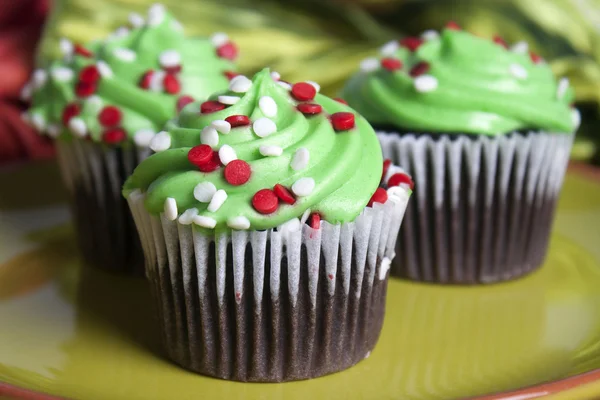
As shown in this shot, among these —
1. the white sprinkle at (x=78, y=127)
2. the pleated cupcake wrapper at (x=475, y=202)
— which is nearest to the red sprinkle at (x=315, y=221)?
the pleated cupcake wrapper at (x=475, y=202)

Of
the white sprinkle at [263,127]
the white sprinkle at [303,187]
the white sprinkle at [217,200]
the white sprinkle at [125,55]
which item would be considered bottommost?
the white sprinkle at [125,55]

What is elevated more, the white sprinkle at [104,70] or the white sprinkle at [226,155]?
the white sprinkle at [226,155]

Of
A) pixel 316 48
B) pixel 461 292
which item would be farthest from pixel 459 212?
pixel 316 48

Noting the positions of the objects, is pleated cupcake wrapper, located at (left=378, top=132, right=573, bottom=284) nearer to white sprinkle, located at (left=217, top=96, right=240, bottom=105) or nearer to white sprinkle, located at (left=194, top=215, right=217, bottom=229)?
white sprinkle, located at (left=217, top=96, right=240, bottom=105)

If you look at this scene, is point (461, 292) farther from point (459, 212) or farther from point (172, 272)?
point (172, 272)

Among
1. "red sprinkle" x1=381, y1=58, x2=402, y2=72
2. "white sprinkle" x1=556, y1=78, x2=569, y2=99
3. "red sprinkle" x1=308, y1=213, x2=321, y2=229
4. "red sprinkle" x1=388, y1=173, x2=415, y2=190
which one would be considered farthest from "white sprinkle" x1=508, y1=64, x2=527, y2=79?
"red sprinkle" x1=308, y1=213, x2=321, y2=229

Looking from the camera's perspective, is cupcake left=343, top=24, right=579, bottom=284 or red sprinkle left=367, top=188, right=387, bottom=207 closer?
red sprinkle left=367, top=188, right=387, bottom=207

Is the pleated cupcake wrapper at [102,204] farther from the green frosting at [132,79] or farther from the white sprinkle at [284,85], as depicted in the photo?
the white sprinkle at [284,85]
